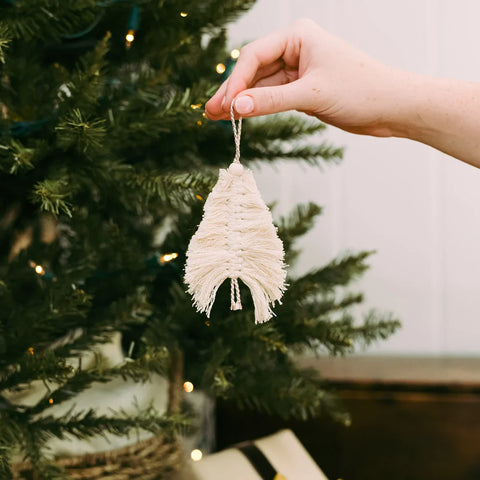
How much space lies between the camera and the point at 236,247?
22.6 inches

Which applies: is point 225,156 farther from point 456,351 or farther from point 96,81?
point 456,351

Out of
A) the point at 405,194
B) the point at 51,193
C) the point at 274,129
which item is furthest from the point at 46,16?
the point at 405,194

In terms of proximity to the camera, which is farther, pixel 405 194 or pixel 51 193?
pixel 405 194

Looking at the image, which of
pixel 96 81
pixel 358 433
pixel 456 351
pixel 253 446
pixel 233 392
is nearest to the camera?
pixel 96 81

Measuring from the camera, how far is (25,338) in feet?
2.12

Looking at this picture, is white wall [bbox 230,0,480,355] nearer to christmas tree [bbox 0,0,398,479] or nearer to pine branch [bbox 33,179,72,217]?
christmas tree [bbox 0,0,398,479]

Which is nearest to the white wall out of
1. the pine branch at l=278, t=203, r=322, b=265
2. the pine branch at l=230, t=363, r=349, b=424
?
the pine branch at l=278, t=203, r=322, b=265

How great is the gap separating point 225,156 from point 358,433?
66 centimetres

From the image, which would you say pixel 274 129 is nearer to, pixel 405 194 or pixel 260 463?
pixel 260 463

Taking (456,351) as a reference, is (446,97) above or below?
above

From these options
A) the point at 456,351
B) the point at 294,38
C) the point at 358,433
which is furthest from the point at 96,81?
the point at 456,351

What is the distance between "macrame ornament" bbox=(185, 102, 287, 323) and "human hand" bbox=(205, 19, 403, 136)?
0.15 feet

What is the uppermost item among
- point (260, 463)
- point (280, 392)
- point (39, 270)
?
point (39, 270)

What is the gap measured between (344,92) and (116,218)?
1.25 ft
